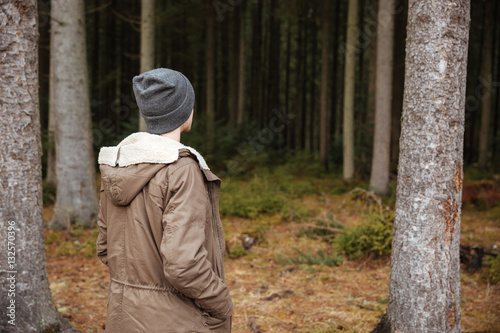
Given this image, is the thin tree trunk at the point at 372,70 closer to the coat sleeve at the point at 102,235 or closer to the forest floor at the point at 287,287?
the forest floor at the point at 287,287

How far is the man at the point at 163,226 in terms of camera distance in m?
2.04

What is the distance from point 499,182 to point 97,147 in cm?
1457

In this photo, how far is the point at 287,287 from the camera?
5.76 m

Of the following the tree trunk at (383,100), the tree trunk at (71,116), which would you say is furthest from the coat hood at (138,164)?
the tree trunk at (383,100)

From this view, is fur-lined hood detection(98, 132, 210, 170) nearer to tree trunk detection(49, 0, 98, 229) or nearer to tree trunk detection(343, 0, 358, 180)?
tree trunk detection(49, 0, 98, 229)

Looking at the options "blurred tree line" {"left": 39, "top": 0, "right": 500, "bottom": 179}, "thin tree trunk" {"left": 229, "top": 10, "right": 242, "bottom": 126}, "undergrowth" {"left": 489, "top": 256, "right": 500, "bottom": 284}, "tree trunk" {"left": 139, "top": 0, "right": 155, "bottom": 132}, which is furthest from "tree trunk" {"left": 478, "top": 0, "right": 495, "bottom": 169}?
"undergrowth" {"left": 489, "top": 256, "right": 500, "bottom": 284}

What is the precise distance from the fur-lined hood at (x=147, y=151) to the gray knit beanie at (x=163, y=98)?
9 centimetres

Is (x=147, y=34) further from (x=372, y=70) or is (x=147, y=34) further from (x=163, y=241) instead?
(x=163, y=241)

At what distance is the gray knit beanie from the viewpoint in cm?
218

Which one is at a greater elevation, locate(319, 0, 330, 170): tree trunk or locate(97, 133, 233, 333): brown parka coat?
locate(319, 0, 330, 170): tree trunk

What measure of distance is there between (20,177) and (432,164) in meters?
3.39

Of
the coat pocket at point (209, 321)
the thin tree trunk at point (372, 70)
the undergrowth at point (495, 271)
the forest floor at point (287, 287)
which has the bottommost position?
the forest floor at point (287, 287)

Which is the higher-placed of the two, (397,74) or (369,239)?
(397,74)

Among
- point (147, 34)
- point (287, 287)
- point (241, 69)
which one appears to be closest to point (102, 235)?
point (287, 287)
